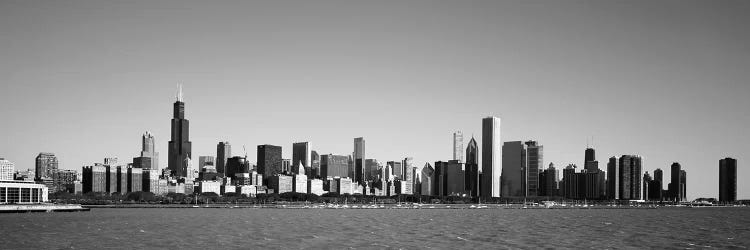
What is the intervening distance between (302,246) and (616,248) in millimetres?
38331

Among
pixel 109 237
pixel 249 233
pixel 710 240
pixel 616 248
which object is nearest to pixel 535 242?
pixel 616 248

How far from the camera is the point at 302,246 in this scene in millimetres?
102125

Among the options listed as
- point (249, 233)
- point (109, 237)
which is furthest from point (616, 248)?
point (109, 237)

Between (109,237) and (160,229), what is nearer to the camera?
(109,237)

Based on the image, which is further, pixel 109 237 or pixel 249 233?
pixel 249 233

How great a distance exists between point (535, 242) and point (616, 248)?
12.8 meters

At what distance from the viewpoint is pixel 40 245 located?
102188 millimetres

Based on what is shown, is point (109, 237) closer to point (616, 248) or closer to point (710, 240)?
point (616, 248)

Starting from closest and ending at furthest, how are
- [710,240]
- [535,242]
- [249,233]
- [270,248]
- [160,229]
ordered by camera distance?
[270,248] < [535,242] < [710,240] < [249,233] < [160,229]

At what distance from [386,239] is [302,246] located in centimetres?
1690

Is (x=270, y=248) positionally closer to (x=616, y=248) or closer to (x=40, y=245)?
(x=40, y=245)

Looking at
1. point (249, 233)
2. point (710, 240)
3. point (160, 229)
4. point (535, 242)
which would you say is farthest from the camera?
point (160, 229)

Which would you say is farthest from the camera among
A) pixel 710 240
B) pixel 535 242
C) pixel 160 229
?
pixel 160 229

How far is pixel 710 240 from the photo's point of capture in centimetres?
11938
